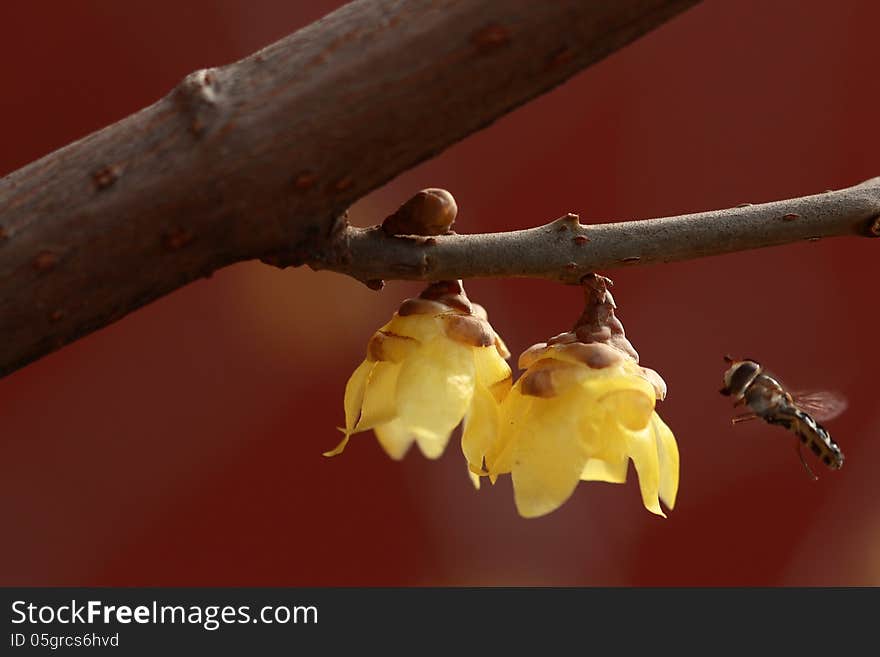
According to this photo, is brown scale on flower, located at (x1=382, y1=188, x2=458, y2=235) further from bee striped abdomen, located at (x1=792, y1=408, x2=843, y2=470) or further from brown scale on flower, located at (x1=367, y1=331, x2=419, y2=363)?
bee striped abdomen, located at (x1=792, y1=408, x2=843, y2=470)

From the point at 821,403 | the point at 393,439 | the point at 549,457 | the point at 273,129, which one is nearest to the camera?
the point at 273,129

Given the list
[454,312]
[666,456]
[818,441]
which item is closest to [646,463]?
[666,456]

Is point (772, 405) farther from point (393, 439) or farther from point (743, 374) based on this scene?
point (393, 439)

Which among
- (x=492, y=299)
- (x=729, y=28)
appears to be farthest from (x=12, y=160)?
(x=729, y=28)

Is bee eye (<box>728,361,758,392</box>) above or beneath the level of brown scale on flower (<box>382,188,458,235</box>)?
above

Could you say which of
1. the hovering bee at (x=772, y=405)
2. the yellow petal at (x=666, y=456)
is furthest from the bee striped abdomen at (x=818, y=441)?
the yellow petal at (x=666, y=456)

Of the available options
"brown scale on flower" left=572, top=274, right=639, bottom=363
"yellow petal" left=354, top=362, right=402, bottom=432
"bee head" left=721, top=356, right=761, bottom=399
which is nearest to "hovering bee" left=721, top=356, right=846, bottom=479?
"bee head" left=721, top=356, right=761, bottom=399
